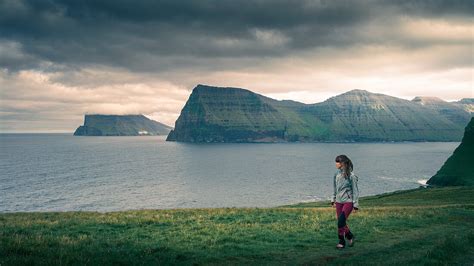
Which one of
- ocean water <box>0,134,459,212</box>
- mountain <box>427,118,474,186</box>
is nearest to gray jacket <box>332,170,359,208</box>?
ocean water <box>0,134,459,212</box>

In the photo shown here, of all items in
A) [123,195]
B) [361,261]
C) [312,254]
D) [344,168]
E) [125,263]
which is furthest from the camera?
[123,195]

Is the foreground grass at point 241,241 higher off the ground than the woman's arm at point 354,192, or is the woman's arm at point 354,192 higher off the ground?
the woman's arm at point 354,192

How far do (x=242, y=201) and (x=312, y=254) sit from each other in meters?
96.9

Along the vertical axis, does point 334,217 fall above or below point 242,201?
above

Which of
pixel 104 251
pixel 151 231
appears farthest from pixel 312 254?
pixel 151 231

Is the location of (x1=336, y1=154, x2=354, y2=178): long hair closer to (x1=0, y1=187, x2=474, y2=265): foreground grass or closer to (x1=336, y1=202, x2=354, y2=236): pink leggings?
(x1=336, y1=202, x2=354, y2=236): pink leggings

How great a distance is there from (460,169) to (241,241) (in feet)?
478

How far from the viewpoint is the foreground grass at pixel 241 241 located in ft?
50.3

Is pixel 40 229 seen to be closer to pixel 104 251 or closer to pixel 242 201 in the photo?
pixel 104 251

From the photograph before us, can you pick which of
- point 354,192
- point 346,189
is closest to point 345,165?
point 346,189

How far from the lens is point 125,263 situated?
1427 centimetres

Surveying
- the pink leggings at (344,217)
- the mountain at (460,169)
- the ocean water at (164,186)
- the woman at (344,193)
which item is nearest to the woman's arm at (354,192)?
the woman at (344,193)

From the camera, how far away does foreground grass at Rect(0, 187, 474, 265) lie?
15.3 m

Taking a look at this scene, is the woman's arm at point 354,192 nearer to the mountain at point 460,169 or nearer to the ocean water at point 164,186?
the ocean water at point 164,186
